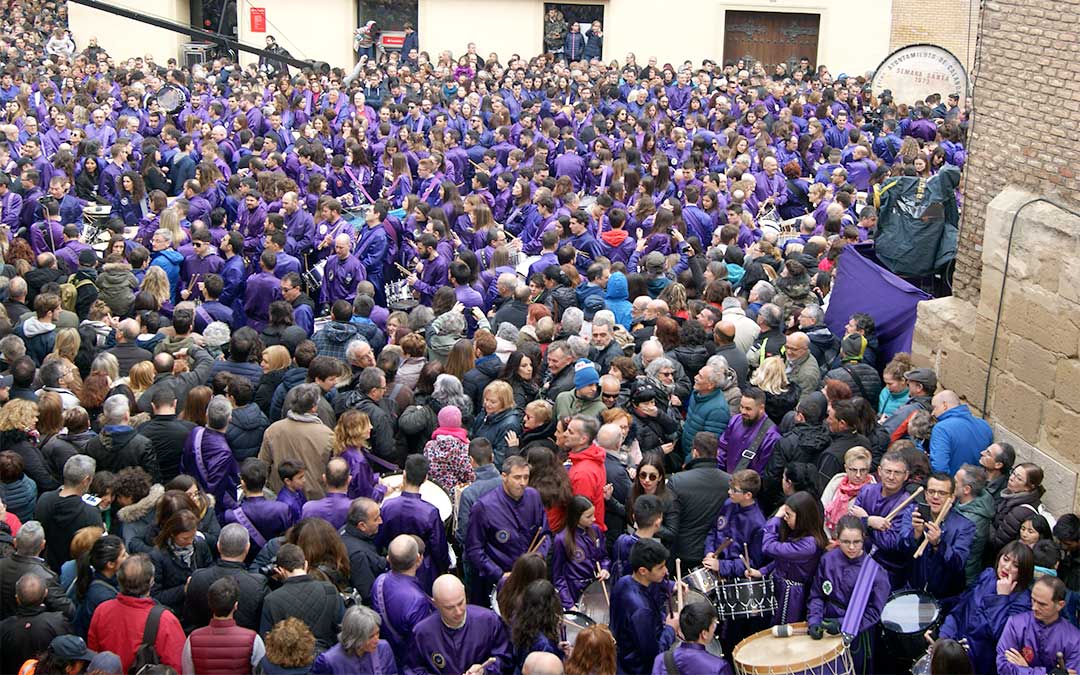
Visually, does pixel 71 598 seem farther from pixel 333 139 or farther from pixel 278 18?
pixel 278 18

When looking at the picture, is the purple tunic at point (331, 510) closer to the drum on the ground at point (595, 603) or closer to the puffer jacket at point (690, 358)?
the drum on the ground at point (595, 603)

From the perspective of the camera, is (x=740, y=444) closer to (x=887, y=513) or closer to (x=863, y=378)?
(x=887, y=513)

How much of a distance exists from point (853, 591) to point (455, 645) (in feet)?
7.33

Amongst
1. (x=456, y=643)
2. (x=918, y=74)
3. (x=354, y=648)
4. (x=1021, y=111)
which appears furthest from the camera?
(x=918, y=74)

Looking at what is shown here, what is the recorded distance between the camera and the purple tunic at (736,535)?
751 cm

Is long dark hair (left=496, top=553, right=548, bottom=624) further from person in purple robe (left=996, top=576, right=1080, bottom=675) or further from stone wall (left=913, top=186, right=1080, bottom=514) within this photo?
stone wall (left=913, top=186, right=1080, bottom=514)

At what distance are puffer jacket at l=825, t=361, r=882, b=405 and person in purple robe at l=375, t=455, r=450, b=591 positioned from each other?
3.50 meters

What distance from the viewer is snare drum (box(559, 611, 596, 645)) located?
6805 mm

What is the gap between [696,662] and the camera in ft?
20.5

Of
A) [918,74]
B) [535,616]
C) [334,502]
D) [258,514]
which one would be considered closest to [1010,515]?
[535,616]

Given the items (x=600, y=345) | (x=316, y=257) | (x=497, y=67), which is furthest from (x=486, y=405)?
(x=497, y=67)

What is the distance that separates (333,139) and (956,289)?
1171cm

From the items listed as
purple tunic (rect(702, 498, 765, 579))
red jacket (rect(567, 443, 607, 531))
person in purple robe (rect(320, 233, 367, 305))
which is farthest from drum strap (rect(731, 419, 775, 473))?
person in purple robe (rect(320, 233, 367, 305))

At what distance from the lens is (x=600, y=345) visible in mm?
10023
